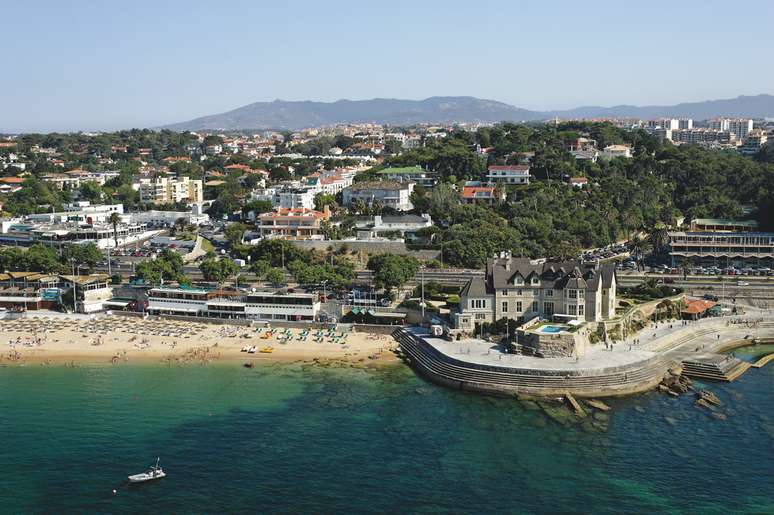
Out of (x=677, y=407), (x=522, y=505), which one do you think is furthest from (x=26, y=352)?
(x=677, y=407)

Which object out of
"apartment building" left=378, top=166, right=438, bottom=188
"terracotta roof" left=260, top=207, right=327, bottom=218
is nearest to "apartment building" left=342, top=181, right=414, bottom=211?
"apartment building" left=378, top=166, right=438, bottom=188

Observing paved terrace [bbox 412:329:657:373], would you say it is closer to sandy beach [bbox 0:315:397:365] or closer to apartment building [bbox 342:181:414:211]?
sandy beach [bbox 0:315:397:365]

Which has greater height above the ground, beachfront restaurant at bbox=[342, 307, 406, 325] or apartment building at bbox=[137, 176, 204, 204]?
apartment building at bbox=[137, 176, 204, 204]

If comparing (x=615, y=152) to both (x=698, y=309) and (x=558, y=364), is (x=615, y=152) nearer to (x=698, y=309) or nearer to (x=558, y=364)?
(x=698, y=309)

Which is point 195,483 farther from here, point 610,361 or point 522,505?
point 610,361

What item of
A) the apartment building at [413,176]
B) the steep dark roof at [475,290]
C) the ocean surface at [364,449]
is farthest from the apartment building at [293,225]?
the ocean surface at [364,449]

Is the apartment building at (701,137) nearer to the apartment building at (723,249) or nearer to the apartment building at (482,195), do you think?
the apartment building at (482,195)
